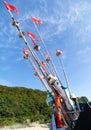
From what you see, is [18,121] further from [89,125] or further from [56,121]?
[89,125]

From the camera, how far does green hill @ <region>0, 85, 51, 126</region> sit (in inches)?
974

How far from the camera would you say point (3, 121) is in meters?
23.8

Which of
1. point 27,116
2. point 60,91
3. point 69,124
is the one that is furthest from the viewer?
point 27,116

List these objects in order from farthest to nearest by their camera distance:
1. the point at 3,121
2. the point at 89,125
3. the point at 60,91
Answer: the point at 3,121 < the point at 60,91 < the point at 89,125

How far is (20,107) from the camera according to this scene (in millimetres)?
25953

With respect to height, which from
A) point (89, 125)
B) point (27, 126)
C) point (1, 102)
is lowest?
point (89, 125)

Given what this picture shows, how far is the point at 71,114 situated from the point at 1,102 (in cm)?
1928

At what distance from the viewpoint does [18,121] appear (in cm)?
2480

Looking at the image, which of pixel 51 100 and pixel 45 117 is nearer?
pixel 51 100

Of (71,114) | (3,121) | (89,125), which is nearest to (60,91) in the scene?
(71,114)

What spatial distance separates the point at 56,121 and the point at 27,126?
678 inches

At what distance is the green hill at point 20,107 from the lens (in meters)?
24.8

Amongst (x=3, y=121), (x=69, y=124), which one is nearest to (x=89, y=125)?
(x=69, y=124)

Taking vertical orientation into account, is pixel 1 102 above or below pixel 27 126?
above
